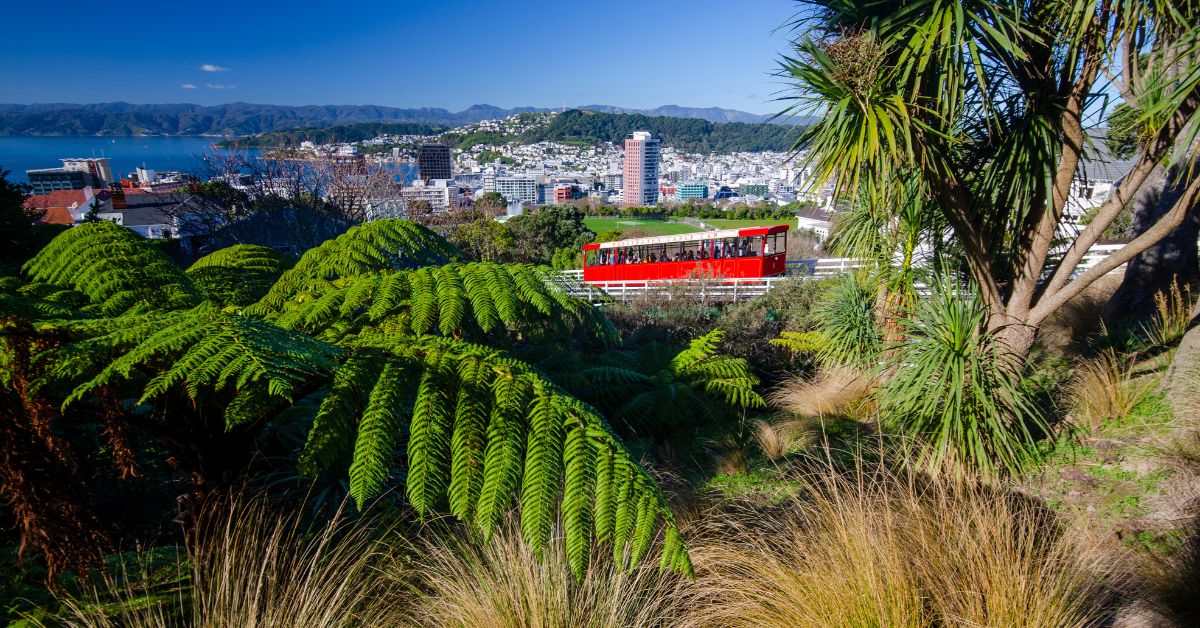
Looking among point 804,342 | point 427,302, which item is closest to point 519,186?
point 804,342

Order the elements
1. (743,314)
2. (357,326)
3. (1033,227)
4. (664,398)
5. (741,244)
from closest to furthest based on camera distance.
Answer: (357,326) → (1033,227) → (664,398) → (743,314) → (741,244)

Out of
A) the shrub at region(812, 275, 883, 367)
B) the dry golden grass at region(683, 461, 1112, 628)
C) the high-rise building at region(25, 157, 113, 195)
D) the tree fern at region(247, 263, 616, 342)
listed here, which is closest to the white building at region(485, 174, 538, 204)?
the high-rise building at region(25, 157, 113, 195)

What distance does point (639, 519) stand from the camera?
1846 mm

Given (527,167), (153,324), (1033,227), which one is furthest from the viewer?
(527,167)

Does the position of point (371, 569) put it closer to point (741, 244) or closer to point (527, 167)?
point (741, 244)

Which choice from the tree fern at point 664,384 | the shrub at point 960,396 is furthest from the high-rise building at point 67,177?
the shrub at point 960,396

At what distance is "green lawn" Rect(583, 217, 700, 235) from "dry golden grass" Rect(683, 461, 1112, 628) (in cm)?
4677

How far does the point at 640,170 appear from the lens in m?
172

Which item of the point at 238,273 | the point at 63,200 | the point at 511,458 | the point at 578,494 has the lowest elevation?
the point at 63,200

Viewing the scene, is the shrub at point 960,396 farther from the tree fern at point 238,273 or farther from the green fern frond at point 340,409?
the tree fern at point 238,273

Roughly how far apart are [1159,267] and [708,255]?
1081 centimetres

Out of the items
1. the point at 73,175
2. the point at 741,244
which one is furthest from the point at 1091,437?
the point at 73,175

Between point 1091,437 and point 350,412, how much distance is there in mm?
5229

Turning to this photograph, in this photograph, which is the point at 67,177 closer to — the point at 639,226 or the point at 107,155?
the point at 639,226
